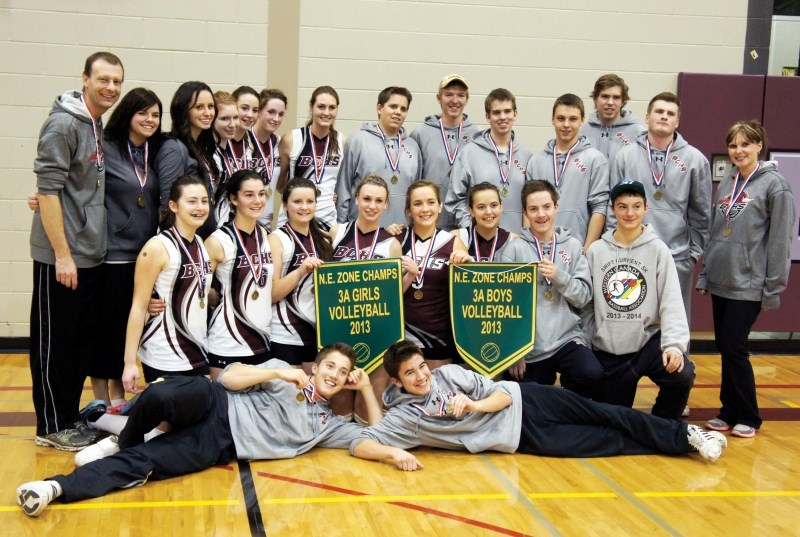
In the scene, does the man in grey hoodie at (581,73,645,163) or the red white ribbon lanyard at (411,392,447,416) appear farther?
the man in grey hoodie at (581,73,645,163)

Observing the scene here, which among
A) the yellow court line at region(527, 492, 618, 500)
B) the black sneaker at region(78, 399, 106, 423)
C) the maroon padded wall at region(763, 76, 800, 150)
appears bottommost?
the yellow court line at region(527, 492, 618, 500)

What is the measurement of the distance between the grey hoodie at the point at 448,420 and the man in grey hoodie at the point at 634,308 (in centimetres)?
72

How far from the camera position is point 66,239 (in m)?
4.70

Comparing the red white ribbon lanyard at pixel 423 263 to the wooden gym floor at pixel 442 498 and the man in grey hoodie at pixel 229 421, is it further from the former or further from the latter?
the wooden gym floor at pixel 442 498

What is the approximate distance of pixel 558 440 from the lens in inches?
190

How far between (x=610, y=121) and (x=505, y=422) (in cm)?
241

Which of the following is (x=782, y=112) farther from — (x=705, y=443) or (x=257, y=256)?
(x=257, y=256)

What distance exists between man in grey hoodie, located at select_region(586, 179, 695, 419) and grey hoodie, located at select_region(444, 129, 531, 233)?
2.26 ft

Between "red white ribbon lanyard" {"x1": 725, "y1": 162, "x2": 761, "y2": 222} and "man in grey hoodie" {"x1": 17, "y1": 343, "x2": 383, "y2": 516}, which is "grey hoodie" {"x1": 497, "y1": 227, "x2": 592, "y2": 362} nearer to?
"red white ribbon lanyard" {"x1": 725, "y1": 162, "x2": 761, "y2": 222}

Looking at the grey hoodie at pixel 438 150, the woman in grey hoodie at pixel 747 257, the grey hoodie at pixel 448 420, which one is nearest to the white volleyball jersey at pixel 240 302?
the grey hoodie at pixel 448 420

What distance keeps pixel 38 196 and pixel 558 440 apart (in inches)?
116

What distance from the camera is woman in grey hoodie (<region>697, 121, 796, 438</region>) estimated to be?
5344mm

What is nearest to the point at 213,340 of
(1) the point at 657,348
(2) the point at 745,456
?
(1) the point at 657,348

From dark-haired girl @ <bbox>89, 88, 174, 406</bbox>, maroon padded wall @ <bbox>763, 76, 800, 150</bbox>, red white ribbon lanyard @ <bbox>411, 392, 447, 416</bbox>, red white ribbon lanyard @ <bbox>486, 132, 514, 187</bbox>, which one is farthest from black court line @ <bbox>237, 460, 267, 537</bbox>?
maroon padded wall @ <bbox>763, 76, 800, 150</bbox>
